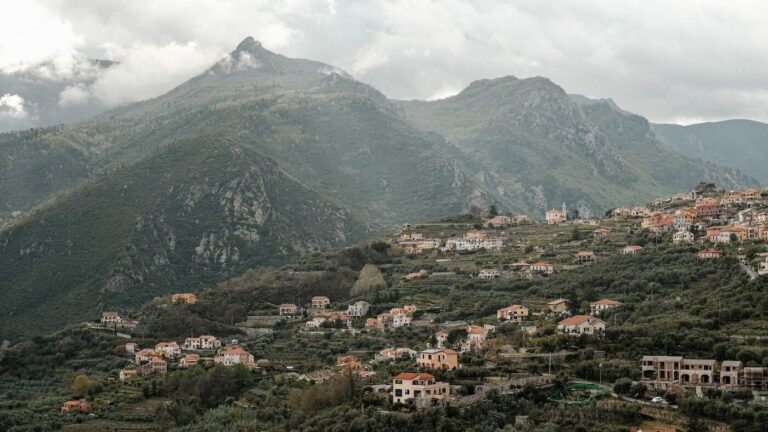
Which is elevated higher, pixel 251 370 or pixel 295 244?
pixel 295 244

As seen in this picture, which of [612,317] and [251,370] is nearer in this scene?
[612,317]

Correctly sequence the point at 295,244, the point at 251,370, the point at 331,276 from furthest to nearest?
the point at 295,244 → the point at 331,276 → the point at 251,370

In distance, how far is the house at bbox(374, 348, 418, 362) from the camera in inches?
2963

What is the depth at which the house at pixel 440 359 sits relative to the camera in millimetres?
64000

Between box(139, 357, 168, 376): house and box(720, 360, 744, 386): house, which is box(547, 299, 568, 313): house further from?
box(139, 357, 168, 376): house

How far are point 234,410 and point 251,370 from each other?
11.9 meters

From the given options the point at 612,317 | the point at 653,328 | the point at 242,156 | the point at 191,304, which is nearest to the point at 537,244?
the point at 191,304

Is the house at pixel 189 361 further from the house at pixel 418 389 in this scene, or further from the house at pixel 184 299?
the house at pixel 418 389

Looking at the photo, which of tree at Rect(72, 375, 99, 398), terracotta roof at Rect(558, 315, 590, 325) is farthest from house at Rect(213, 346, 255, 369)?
terracotta roof at Rect(558, 315, 590, 325)

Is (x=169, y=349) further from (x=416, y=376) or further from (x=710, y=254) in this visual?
(x=710, y=254)

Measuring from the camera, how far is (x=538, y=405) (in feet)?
174

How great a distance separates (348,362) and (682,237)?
37464 mm

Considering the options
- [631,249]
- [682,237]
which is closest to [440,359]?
[631,249]

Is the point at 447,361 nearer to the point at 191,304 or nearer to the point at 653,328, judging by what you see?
the point at 653,328
